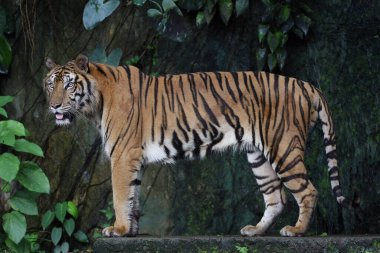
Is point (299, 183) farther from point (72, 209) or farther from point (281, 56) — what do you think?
point (72, 209)

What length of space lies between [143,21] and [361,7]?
238 cm

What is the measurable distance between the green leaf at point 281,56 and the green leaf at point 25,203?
282 cm

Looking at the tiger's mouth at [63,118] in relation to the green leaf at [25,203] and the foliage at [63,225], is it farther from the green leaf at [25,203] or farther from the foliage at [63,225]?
the foliage at [63,225]

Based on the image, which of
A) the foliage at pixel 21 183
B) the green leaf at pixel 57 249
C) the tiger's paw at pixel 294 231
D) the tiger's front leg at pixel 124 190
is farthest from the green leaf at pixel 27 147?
the tiger's paw at pixel 294 231

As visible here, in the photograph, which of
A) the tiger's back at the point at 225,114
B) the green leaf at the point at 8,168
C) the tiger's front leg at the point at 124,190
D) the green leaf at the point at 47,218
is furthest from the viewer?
the green leaf at the point at 47,218

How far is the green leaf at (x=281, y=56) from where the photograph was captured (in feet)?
25.4

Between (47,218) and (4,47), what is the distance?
2.02m

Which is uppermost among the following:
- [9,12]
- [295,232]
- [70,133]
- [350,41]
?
[9,12]

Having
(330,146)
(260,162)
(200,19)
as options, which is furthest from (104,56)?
(330,146)

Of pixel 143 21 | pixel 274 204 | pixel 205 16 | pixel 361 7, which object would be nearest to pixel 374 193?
pixel 274 204

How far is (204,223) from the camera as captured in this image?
26.1ft

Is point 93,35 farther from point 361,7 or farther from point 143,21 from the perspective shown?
point 361,7

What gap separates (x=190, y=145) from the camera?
648 centimetres

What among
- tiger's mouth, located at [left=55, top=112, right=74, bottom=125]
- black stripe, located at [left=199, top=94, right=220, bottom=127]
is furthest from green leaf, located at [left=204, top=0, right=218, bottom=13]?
tiger's mouth, located at [left=55, top=112, right=74, bottom=125]
